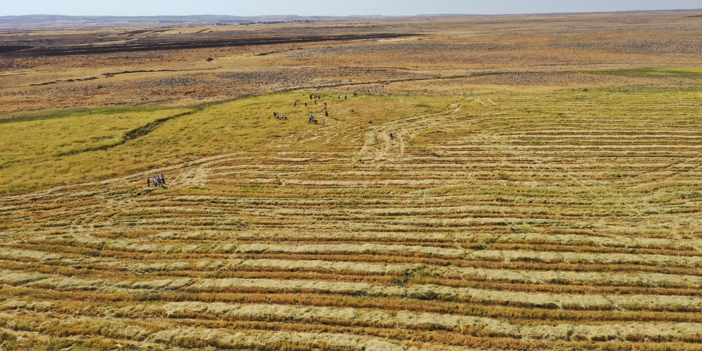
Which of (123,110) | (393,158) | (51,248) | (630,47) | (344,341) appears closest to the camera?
(344,341)

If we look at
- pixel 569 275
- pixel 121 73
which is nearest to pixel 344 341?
pixel 569 275

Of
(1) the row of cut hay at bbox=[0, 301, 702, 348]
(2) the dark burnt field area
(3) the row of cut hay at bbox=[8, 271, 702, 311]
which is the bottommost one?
(1) the row of cut hay at bbox=[0, 301, 702, 348]

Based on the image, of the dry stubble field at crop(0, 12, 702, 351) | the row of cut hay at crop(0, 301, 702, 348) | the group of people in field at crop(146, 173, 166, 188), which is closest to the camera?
the row of cut hay at crop(0, 301, 702, 348)

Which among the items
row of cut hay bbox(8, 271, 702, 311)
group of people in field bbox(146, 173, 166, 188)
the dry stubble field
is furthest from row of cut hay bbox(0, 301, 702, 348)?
group of people in field bbox(146, 173, 166, 188)

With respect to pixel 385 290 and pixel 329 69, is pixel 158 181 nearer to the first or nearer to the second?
pixel 385 290

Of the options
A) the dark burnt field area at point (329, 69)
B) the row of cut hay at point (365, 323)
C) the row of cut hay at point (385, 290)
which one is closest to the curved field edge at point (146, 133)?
the dark burnt field area at point (329, 69)

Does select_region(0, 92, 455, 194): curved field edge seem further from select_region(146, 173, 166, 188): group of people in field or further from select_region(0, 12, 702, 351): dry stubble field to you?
select_region(146, 173, 166, 188): group of people in field

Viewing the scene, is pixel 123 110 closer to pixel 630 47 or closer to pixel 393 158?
pixel 393 158

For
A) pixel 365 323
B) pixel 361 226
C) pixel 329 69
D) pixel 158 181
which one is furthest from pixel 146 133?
pixel 329 69

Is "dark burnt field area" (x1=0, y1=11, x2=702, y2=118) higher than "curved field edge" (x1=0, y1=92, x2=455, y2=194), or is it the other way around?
"dark burnt field area" (x1=0, y1=11, x2=702, y2=118)
